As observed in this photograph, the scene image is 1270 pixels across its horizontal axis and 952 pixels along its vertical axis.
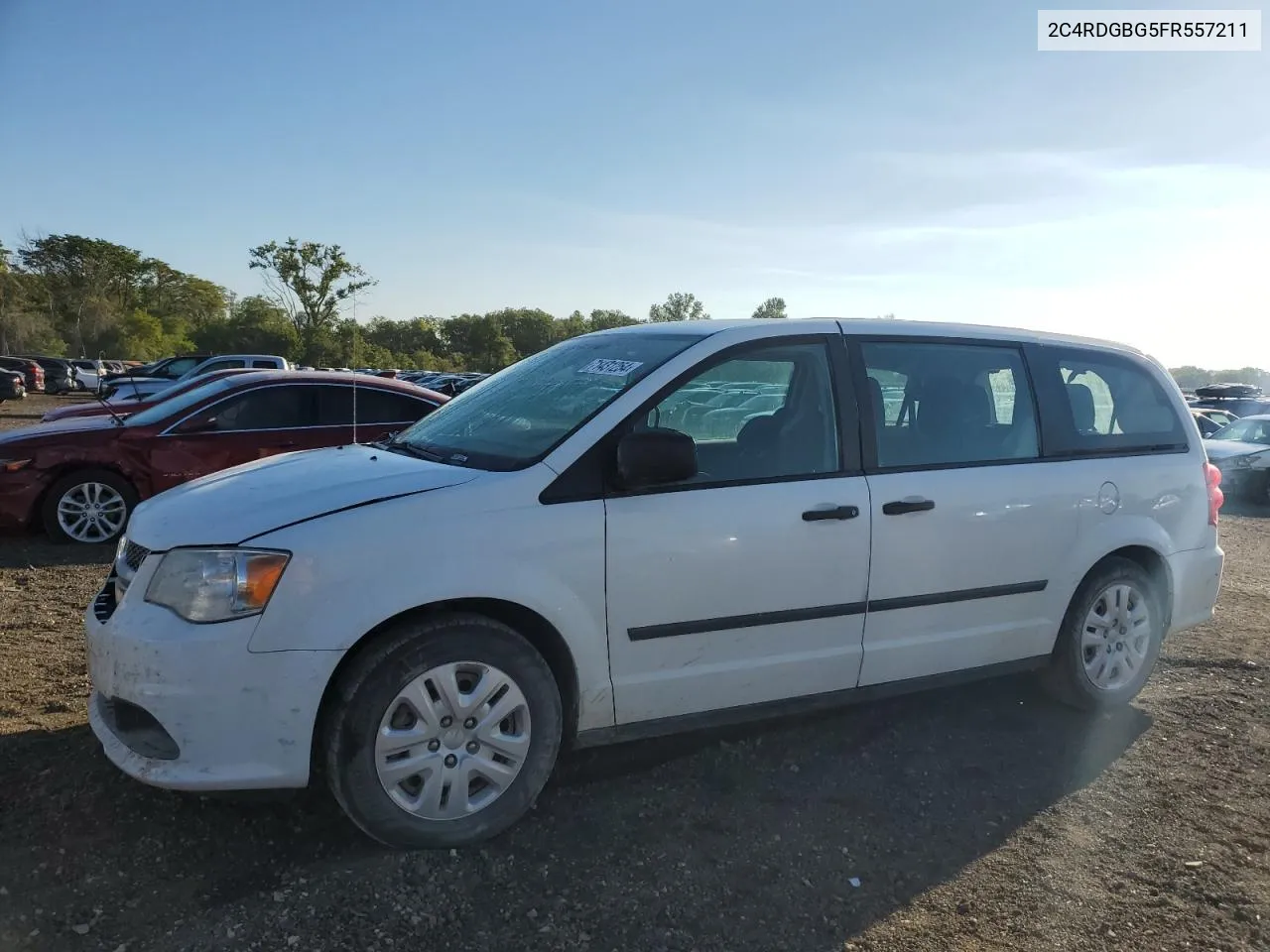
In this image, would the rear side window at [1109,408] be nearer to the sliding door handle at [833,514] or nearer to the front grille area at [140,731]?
the sliding door handle at [833,514]

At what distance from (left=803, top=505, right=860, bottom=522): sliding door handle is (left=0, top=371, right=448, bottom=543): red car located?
4253mm

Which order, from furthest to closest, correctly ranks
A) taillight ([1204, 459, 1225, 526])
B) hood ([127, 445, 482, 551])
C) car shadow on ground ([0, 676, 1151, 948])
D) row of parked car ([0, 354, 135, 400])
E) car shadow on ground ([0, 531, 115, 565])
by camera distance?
row of parked car ([0, 354, 135, 400])
car shadow on ground ([0, 531, 115, 565])
taillight ([1204, 459, 1225, 526])
hood ([127, 445, 482, 551])
car shadow on ground ([0, 676, 1151, 948])

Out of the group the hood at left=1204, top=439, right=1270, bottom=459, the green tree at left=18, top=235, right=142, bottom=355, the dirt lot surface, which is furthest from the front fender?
the green tree at left=18, top=235, right=142, bottom=355

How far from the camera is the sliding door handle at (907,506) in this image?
12.3 feet

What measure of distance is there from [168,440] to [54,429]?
84 centimetres

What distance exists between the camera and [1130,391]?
187 inches

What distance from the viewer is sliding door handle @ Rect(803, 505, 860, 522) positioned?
11.8 ft

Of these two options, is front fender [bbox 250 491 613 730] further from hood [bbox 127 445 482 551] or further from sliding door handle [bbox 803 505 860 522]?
sliding door handle [bbox 803 505 860 522]

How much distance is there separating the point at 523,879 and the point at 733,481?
60.7 inches

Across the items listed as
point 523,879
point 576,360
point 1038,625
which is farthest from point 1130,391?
point 523,879

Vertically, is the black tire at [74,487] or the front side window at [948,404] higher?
the front side window at [948,404]

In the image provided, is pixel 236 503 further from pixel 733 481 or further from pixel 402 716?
pixel 733 481

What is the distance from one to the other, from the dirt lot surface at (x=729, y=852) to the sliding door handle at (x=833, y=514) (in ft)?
3.43

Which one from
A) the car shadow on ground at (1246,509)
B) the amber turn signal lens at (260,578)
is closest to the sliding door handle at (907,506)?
the amber turn signal lens at (260,578)
